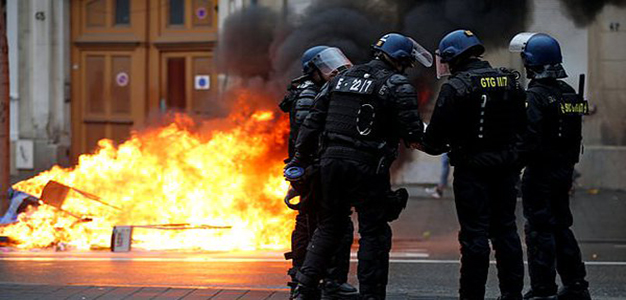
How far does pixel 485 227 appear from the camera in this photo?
6.18 metres

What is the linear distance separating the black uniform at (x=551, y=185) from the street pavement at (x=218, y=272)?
640 mm

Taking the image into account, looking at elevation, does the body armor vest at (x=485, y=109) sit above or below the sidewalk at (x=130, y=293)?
above

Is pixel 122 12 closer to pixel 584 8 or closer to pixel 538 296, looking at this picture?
pixel 584 8

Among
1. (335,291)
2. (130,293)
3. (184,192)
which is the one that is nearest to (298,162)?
(335,291)

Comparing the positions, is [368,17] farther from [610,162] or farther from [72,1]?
[72,1]

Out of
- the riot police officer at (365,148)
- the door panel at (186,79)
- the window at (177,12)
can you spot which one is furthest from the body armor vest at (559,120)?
the window at (177,12)

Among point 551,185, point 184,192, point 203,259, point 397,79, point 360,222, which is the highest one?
point 397,79

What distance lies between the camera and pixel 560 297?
6.79 meters

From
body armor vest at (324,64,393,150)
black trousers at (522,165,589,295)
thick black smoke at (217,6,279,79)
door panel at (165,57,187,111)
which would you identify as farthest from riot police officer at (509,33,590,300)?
door panel at (165,57,187,111)

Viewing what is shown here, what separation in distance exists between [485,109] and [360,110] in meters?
0.76

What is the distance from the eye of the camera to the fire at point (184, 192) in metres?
9.74

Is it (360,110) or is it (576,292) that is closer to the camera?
(360,110)

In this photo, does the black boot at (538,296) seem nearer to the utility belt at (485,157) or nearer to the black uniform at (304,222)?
the utility belt at (485,157)

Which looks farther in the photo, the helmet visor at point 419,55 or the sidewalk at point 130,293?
the sidewalk at point 130,293
